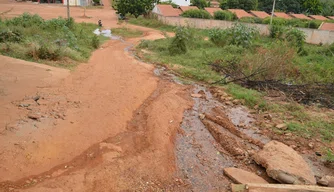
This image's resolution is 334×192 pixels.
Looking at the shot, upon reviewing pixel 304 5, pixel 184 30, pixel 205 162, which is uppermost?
pixel 304 5

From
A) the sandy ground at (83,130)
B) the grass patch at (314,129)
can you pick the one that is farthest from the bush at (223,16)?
the grass patch at (314,129)

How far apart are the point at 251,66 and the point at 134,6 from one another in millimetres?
23081

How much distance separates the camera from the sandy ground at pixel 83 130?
438 centimetres

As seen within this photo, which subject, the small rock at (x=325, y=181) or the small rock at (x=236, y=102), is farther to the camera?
the small rock at (x=236, y=102)

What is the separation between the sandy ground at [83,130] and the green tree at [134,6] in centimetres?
2318

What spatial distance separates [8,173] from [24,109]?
1.98 m

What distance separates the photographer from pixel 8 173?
4195 mm

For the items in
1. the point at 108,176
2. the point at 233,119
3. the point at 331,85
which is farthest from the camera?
the point at 331,85

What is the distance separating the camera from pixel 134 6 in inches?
1212

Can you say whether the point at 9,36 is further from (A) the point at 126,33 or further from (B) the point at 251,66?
(A) the point at 126,33

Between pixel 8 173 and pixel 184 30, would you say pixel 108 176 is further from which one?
pixel 184 30

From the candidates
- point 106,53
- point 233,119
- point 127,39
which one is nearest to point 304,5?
point 127,39

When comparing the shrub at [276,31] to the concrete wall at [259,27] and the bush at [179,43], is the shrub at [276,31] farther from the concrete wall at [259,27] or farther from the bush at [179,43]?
the bush at [179,43]

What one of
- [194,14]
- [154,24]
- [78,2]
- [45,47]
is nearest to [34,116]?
[45,47]
